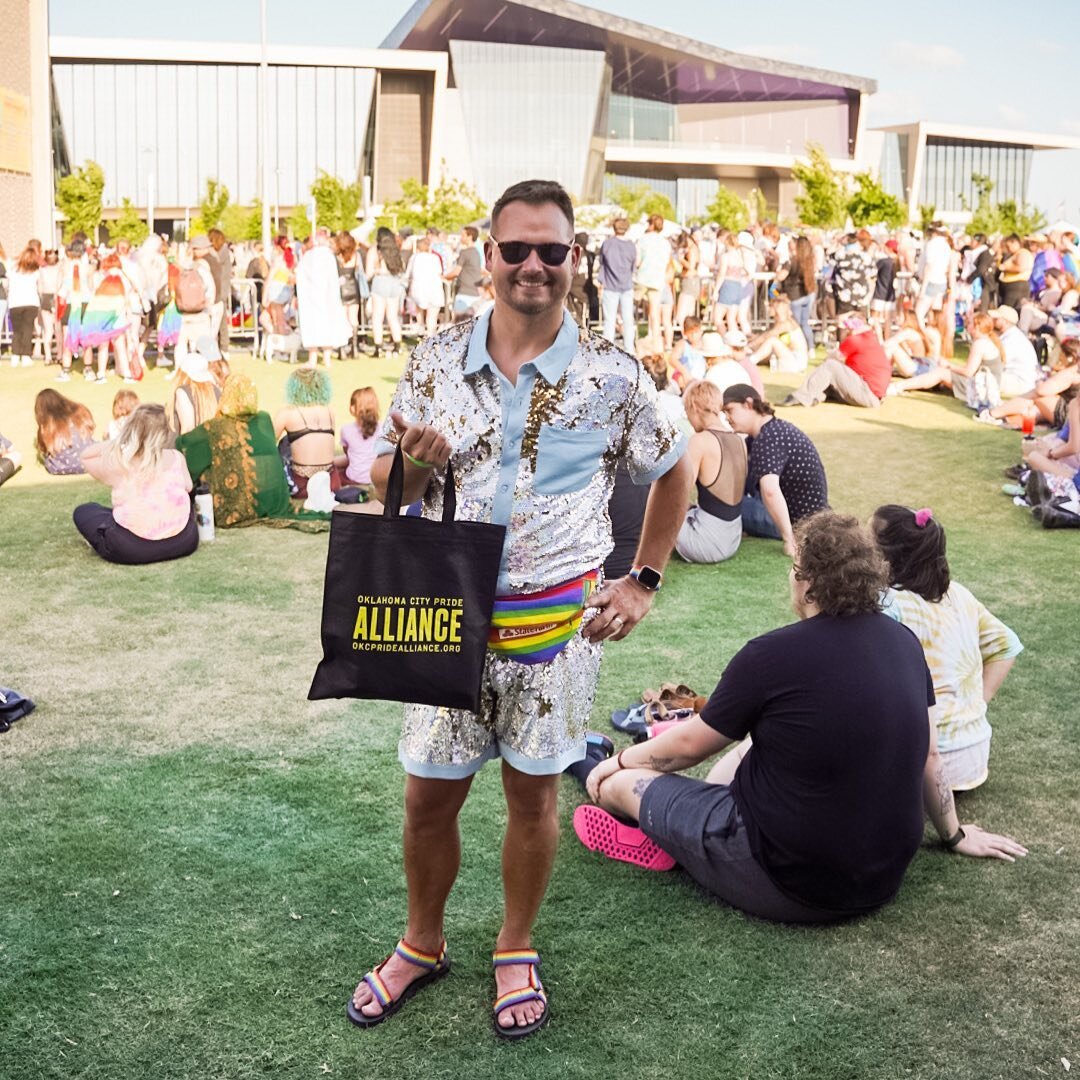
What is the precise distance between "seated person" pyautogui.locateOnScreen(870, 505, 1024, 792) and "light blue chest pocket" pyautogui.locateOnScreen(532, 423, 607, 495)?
1.62 metres

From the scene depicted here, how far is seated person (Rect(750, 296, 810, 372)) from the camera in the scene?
54.6 feet

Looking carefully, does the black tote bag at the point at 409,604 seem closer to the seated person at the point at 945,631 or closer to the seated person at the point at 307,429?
the seated person at the point at 945,631

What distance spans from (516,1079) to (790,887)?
3.24 ft

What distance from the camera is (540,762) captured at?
304 centimetres

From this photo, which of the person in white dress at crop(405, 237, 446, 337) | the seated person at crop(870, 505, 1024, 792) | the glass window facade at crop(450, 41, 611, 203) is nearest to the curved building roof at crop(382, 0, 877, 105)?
the glass window facade at crop(450, 41, 611, 203)

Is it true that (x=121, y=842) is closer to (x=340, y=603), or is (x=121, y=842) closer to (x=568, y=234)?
(x=340, y=603)

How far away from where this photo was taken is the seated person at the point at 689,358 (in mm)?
12969

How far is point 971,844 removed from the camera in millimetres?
4180

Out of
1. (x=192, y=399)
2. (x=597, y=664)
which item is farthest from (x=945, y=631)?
(x=192, y=399)

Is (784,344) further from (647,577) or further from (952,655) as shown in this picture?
(647,577)

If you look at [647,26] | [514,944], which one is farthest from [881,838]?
[647,26]

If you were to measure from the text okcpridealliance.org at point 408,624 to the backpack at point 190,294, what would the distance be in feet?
45.6

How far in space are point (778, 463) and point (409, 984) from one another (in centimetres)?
540

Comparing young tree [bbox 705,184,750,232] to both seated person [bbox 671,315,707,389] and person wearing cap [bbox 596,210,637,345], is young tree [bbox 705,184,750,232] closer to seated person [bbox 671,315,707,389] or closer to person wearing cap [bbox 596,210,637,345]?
person wearing cap [bbox 596,210,637,345]
